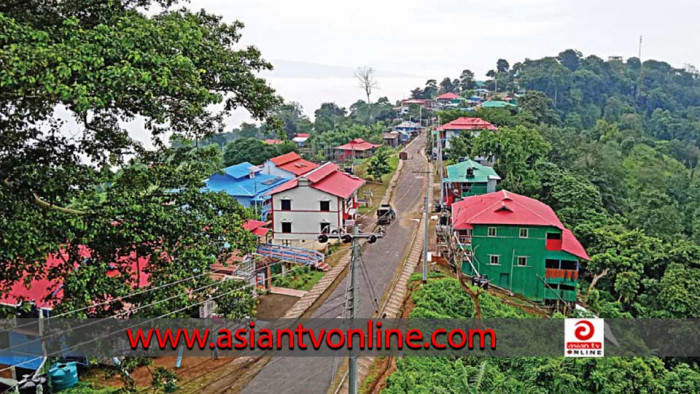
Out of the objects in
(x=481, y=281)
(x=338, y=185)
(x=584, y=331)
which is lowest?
(x=584, y=331)

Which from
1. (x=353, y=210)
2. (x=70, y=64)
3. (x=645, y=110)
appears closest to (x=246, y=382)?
(x=70, y=64)

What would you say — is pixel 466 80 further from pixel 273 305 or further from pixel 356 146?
pixel 273 305

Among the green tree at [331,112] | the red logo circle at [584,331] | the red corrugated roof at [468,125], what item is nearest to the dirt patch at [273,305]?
the red logo circle at [584,331]

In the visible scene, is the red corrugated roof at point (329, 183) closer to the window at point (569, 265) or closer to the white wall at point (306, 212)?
the white wall at point (306, 212)

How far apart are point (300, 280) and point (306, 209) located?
5.82m

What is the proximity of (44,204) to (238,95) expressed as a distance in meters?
4.10

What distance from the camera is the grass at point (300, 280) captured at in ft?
73.4

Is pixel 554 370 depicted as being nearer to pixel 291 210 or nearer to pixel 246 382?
pixel 246 382

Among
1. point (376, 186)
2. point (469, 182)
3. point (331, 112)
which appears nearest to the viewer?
point (469, 182)

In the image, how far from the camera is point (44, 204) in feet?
29.8

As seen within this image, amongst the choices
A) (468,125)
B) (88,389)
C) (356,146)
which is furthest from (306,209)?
(356,146)

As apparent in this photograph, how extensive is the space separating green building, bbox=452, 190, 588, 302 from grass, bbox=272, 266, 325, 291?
7136 millimetres

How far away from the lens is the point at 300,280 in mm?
22984

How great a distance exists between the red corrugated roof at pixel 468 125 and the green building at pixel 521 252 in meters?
27.2
